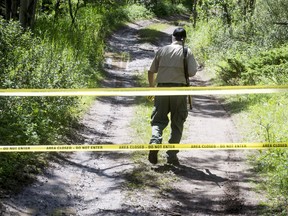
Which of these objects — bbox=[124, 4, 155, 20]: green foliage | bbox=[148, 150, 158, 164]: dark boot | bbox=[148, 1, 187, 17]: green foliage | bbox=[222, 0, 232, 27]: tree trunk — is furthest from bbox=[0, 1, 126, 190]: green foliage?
bbox=[148, 1, 187, 17]: green foliage

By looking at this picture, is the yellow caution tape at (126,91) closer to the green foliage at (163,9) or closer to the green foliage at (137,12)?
the green foliage at (137,12)

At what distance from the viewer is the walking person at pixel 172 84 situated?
7.39m

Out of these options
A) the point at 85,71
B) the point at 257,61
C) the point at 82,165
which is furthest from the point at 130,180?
the point at 85,71

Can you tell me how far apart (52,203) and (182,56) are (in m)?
2.92

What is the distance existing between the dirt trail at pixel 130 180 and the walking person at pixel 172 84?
41 cm

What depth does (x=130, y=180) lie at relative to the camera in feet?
22.3

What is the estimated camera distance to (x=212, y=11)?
24.5 meters

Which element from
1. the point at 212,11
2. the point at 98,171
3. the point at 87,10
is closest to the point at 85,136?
the point at 98,171

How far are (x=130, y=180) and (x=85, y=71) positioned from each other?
8.32 metres

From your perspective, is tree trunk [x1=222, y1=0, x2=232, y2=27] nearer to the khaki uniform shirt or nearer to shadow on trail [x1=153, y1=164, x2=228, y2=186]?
the khaki uniform shirt

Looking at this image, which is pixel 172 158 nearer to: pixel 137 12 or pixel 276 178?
pixel 276 178

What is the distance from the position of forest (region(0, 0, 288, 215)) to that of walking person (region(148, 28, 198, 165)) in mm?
1309

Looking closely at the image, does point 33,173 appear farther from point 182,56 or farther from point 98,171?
point 182,56

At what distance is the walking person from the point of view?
7.39 meters
